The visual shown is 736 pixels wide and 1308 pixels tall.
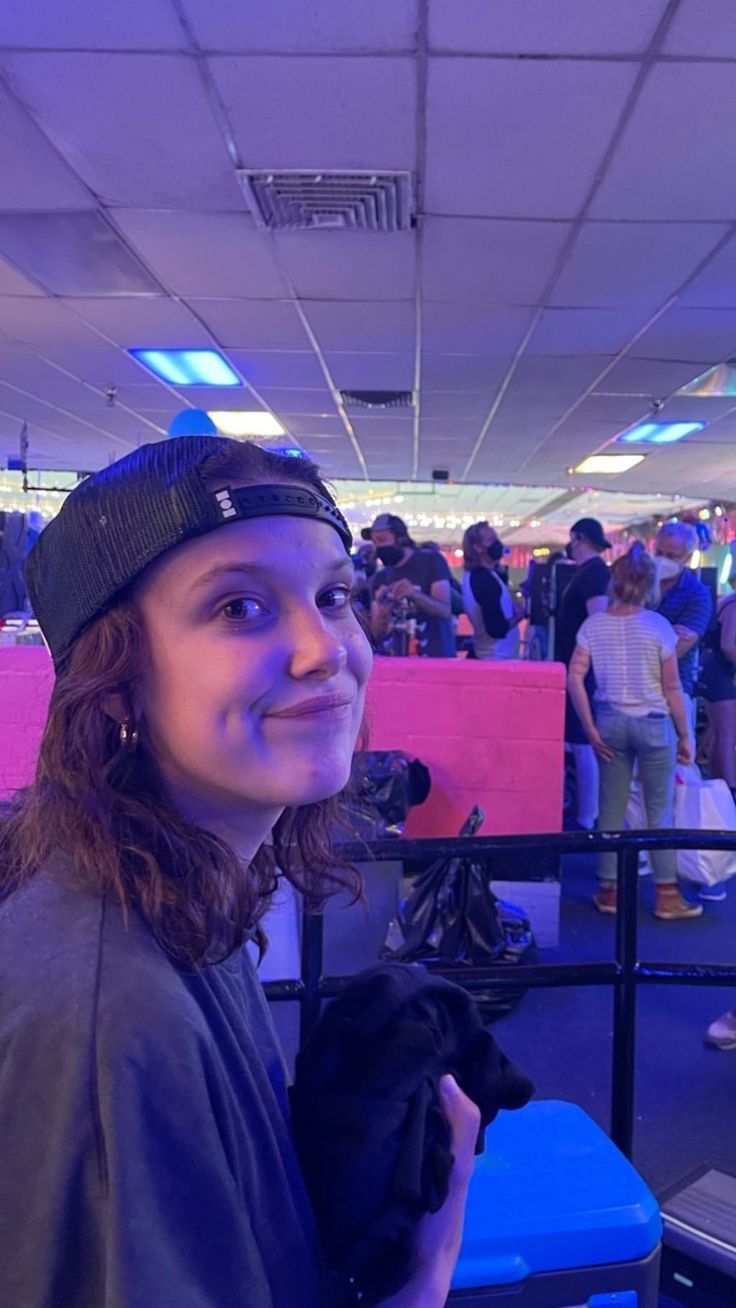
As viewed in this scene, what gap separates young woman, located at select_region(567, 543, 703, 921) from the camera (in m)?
3.45

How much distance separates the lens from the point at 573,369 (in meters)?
5.78

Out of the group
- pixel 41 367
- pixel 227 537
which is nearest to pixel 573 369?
pixel 41 367

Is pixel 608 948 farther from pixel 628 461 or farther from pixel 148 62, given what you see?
pixel 628 461

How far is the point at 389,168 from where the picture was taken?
3062 millimetres

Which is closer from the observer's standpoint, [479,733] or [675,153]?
[675,153]

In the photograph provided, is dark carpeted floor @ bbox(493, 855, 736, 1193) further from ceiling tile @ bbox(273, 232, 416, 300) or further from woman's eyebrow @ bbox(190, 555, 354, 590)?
ceiling tile @ bbox(273, 232, 416, 300)

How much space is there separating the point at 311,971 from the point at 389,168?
284 cm

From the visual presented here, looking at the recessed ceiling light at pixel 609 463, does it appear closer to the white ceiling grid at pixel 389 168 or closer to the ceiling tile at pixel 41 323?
the white ceiling grid at pixel 389 168

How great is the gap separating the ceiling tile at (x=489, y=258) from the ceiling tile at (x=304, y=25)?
3.84 ft

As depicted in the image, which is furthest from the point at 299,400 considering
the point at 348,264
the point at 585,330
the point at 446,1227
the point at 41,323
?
the point at 446,1227

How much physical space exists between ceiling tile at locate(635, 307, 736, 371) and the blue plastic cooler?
4.52 m

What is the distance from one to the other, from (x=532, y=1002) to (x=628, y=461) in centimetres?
776

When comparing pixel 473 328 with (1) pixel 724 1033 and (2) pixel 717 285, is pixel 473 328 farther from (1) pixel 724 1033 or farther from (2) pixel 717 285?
(1) pixel 724 1033

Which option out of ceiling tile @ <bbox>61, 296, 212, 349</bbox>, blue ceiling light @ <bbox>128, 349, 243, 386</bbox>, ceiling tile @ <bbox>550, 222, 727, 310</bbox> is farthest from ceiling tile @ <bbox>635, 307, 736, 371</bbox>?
blue ceiling light @ <bbox>128, 349, 243, 386</bbox>
